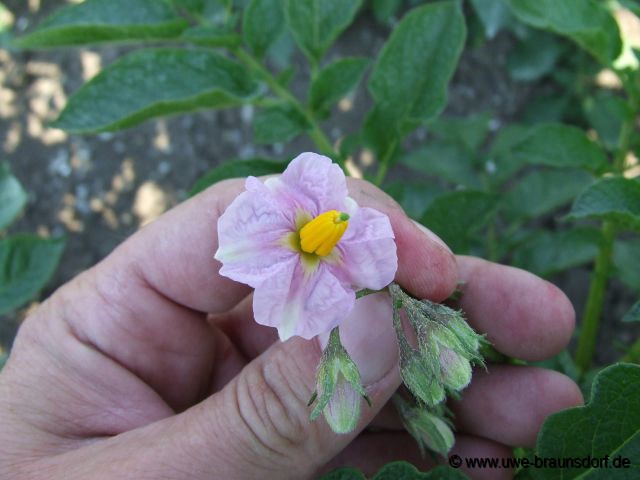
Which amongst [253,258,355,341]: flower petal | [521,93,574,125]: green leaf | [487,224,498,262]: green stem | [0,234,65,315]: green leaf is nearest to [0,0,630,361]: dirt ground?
[521,93,574,125]: green leaf

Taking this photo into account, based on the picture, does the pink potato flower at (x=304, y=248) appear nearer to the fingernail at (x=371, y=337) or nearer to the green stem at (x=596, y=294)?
the fingernail at (x=371, y=337)

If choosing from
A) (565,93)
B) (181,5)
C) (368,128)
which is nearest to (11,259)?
(181,5)

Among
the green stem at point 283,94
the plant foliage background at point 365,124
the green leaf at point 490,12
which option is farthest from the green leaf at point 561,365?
the green leaf at point 490,12

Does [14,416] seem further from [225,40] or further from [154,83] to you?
[225,40]

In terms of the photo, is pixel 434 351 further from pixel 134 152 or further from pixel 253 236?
pixel 134 152

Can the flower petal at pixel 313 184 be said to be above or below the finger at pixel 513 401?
above

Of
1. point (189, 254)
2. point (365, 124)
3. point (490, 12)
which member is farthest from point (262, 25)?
point (490, 12)
